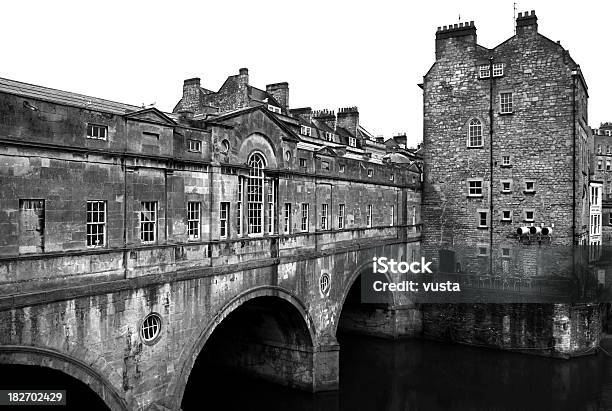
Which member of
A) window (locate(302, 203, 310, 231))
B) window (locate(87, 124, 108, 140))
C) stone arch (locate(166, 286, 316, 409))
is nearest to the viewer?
window (locate(87, 124, 108, 140))

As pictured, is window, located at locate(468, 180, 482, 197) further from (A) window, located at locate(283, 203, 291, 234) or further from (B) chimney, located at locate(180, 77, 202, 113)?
(B) chimney, located at locate(180, 77, 202, 113)

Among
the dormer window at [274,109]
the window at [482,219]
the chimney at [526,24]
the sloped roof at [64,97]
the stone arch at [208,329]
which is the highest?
the chimney at [526,24]

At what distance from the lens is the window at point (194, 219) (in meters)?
16.7

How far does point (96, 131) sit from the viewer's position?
13.4 metres

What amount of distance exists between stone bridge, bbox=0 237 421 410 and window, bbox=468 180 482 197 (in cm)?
832

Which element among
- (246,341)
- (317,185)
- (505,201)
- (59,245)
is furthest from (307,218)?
(505,201)

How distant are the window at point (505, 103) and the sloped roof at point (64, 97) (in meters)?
23.2

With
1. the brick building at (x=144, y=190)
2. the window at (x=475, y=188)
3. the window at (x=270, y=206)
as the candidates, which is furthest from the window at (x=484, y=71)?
the window at (x=270, y=206)

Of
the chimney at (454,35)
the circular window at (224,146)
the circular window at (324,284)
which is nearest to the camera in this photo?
the circular window at (224,146)

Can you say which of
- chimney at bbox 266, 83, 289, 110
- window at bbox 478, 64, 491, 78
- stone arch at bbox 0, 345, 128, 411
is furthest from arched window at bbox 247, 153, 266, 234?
chimney at bbox 266, 83, 289, 110

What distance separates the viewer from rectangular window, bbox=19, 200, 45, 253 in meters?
11.8

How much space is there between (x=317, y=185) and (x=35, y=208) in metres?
13.9

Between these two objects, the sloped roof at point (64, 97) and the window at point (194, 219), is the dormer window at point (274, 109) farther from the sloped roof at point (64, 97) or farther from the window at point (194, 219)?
the window at point (194, 219)

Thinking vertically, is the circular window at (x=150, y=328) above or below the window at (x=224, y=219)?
below
